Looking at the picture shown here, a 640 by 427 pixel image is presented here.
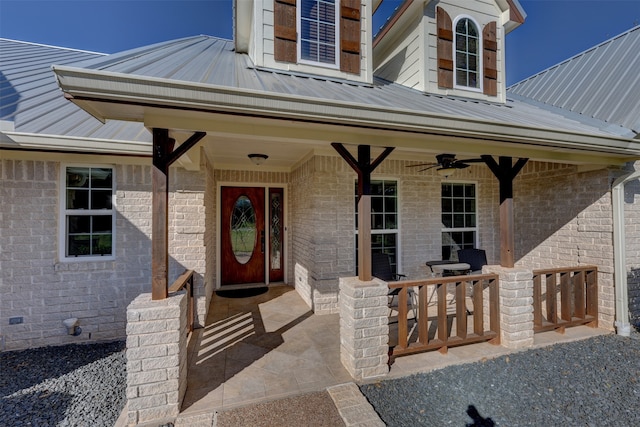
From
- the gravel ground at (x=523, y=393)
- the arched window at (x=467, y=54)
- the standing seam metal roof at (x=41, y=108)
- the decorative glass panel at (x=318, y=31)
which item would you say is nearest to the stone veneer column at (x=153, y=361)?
the gravel ground at (x=523, y=393)

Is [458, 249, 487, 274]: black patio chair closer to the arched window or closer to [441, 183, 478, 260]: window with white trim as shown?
[441, 183, 478, 260]: window with white trim

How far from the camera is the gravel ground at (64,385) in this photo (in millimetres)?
2590

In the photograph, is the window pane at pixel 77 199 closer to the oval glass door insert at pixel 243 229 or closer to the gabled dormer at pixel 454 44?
the oval glass door insert at pixel 243 229

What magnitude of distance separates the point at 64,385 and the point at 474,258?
633cm

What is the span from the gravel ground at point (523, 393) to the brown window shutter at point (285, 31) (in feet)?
14.3

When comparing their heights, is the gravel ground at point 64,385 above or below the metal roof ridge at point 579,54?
below

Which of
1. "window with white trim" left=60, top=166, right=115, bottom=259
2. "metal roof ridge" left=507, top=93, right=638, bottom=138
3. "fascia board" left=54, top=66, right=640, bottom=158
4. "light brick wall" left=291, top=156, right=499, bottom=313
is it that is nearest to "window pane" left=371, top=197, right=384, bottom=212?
"light brick wall" left=291, top=156, right=499, bottom=313

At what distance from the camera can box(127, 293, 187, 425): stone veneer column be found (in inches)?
97.8

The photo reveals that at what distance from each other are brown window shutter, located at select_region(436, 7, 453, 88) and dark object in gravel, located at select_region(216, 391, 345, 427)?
5035 millimetres

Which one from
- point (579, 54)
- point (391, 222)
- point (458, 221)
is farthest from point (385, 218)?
point (579, 54)

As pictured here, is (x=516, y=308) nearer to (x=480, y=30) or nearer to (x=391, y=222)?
(x=391, y=222)

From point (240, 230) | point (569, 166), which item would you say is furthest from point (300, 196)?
point (569, 166)

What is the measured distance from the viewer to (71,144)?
3.57 m

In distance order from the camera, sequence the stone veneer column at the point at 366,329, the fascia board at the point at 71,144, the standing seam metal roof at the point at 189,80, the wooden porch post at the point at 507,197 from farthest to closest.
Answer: the wooden porch post at the point at 507,197 < the fascia board at the point at 71,144 < the stone veneer column at the point at 366,329 < the standing seam metal roof at the point at 189,80
